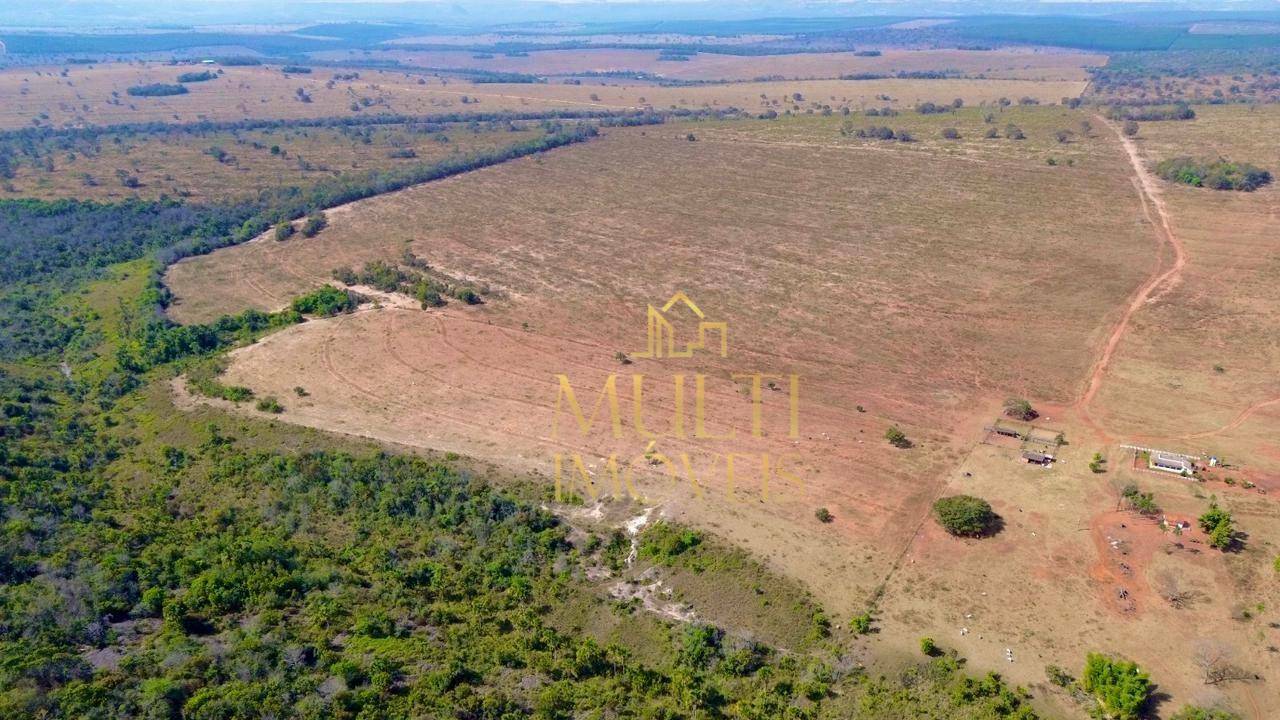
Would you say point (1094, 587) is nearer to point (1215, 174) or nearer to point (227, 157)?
point (1215, 174)

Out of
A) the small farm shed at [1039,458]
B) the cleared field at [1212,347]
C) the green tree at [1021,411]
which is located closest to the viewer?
the small farm shed at [1039,458]

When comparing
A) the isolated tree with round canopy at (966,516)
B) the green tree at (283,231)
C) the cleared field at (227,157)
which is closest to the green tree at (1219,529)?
the isolated tree with round canopy at (966,516)

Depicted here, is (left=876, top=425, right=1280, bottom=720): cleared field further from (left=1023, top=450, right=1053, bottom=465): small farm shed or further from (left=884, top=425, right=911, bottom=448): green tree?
(left=884, top=425, right=911, bottom=448): green tree

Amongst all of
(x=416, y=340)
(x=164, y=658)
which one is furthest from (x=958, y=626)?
(x=416, y=340)

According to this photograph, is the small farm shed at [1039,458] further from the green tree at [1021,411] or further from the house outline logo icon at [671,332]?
the house outline logo icon at [671,332]

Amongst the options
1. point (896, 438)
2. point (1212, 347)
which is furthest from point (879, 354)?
point (1212, 347)

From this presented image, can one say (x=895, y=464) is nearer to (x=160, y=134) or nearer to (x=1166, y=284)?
(x=1166, y=284)

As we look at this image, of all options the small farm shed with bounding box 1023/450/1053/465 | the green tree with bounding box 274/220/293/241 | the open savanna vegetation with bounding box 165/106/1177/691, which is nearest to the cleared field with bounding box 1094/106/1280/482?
the open savanna vegetation with bounding box 165/106/1177/691

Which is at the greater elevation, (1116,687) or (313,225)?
(313,225)
